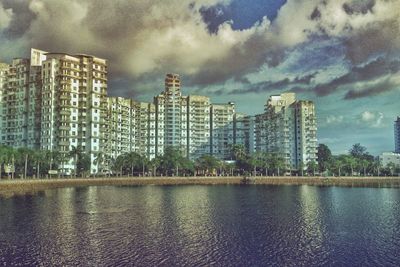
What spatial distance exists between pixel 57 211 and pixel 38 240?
25854mm

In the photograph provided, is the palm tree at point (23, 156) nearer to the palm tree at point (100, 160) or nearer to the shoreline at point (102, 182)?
the shoreline at point (102, 182)

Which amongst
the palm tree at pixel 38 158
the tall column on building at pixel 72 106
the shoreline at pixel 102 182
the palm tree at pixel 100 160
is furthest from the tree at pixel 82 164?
the palm tree at pixel 38 158

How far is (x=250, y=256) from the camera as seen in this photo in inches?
1699

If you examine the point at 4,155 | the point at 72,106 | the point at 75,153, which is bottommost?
the point at 4,155

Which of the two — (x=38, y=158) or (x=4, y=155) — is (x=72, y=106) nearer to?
(x=38, y=158)

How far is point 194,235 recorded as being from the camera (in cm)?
5397

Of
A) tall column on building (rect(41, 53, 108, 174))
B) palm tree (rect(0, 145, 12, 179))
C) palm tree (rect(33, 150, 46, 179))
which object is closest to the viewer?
palm tree (rect(0, 145, 12, 179))

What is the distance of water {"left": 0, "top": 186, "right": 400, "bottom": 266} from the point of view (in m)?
41.9

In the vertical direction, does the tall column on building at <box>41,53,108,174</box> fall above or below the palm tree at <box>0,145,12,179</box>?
above

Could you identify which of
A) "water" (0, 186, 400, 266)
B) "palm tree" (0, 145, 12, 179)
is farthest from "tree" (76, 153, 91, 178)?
"water" (0, 186, 400, 266)

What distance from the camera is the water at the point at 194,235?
137 feet

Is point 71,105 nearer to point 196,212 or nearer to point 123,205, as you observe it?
point 123,205

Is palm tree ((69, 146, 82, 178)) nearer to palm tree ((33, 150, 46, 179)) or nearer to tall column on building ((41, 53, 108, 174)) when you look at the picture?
tall column on building ((41, 53, 108, 174))

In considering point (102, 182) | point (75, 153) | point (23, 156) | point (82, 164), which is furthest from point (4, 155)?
point (82, 164)
